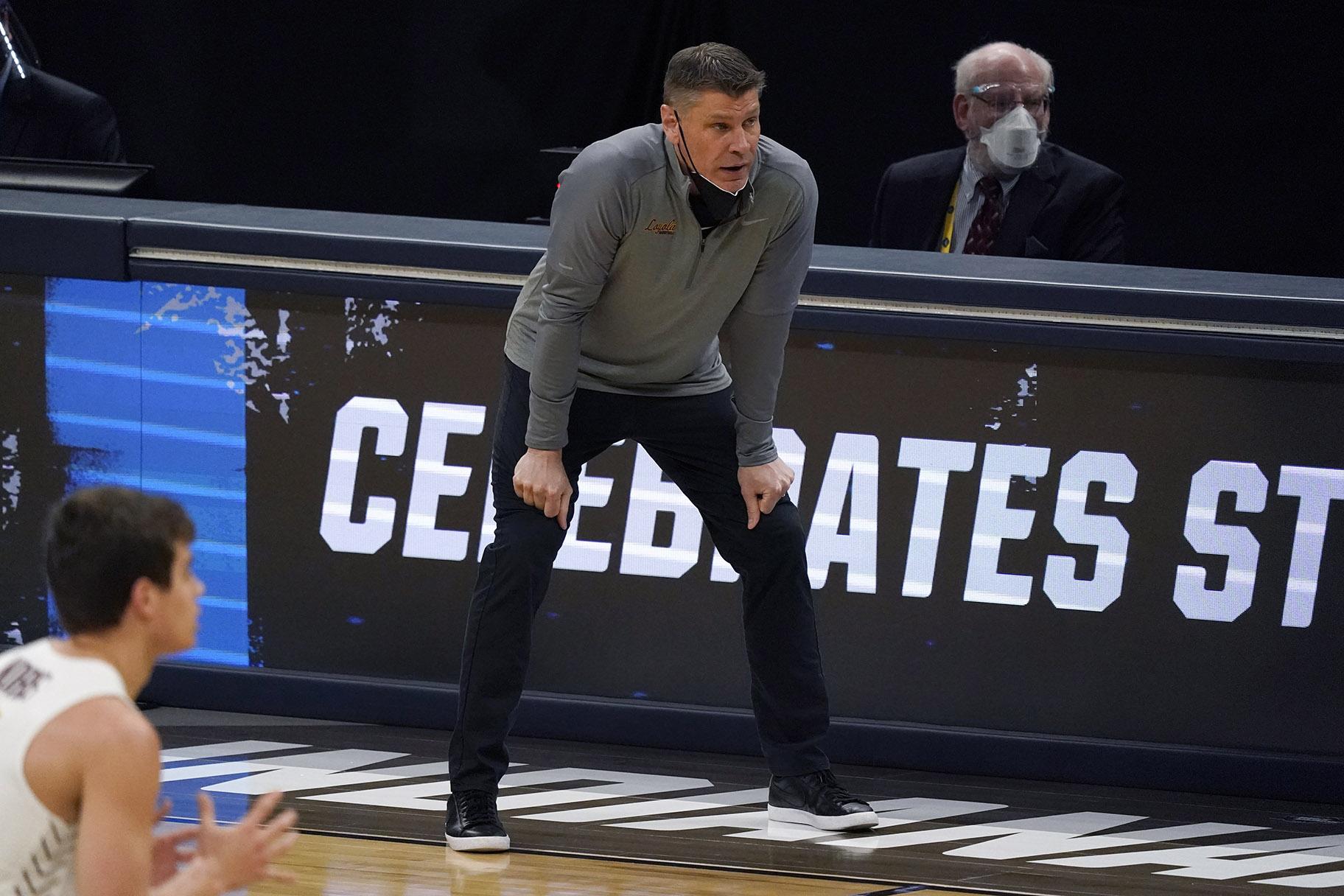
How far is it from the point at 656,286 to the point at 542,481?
45cm

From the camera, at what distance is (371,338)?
432 cm

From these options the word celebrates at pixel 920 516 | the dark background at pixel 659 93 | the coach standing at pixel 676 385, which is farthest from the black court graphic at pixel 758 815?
the dark background at pixel 659 93

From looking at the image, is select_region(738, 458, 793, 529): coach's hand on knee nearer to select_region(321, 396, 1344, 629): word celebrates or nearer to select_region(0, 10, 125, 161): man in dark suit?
select_region(321, 396, 1344, 629): word celebrates

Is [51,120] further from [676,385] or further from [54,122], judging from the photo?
[676,385]

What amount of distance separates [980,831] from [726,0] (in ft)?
16.2

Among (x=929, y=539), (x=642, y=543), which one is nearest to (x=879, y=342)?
(x=929, y=539)

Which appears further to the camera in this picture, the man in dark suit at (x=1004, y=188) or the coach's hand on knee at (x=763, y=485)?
the man in dark suit at (x=1004, y=188)

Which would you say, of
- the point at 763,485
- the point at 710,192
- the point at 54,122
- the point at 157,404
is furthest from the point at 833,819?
the point at 54,122

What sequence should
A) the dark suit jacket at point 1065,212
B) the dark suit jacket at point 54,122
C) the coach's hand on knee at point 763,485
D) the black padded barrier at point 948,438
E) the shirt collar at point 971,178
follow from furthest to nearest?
the dark suit jacket at point 54,122 → the shirt collar at point 971,178 → the dark suit jacket at point 1065,212 → the black padded barrier at point 948,438 → the coach's hand on knee at point 763,485

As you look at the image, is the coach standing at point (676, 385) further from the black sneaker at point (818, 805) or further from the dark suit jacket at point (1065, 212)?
the dark suit jacket at point (1065, 212)

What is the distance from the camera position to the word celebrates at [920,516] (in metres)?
4.10

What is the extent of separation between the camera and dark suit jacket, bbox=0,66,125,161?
20.1 feet

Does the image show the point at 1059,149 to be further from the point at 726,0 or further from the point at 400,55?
the point at 400,55

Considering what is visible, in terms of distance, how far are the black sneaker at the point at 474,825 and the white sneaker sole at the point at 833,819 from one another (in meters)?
0.63
